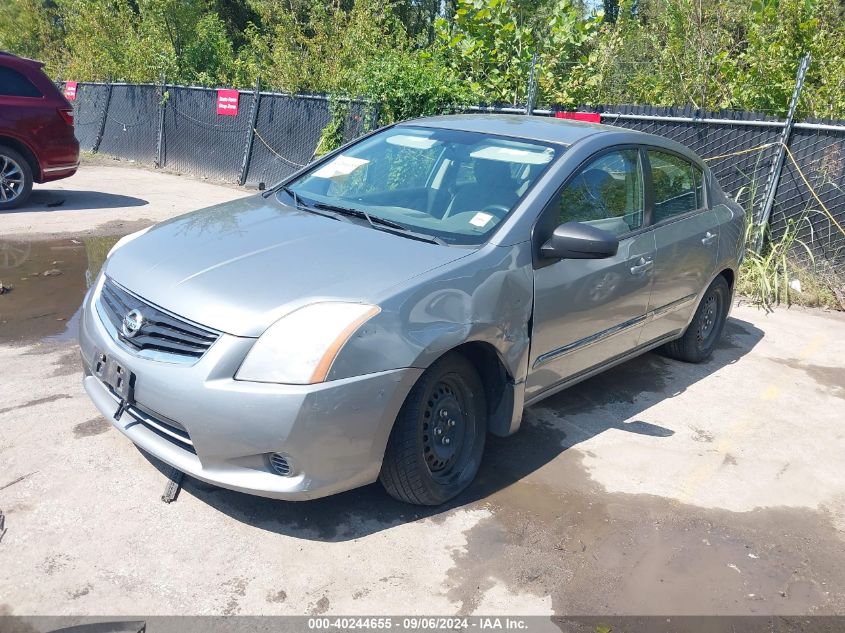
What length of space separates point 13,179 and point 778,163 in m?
9.27

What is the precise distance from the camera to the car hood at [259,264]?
3111 millimetres

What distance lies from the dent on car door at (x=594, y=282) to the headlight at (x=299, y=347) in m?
1.20

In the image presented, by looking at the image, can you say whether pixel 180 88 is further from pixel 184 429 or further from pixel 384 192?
pixel 184 429

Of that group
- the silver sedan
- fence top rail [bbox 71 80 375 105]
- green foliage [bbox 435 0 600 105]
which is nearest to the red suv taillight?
fence top rail [bbox 71 80 375 105]

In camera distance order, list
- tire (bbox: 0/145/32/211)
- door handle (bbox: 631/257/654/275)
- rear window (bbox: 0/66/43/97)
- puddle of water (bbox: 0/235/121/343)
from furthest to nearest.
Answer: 1. tire (bbox: 0/145/32/211)
2. rear window (bbox: 0/66/43/97)
3. puddle of water (bbox: 0/235/121/343)
4. door handle (bbox: 631/257/654/275)

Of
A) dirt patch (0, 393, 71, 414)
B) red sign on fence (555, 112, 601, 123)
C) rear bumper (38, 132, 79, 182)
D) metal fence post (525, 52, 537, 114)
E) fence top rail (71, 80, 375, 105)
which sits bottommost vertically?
dirt patch (0, 393, 71, 414)

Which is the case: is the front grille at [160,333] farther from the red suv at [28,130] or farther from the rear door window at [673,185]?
the red suv at [28,130]

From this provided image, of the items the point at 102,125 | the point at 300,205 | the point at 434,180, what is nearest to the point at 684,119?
the point at 434,180

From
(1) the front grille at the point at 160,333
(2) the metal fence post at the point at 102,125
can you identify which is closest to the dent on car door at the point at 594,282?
(1) the front grille at the point at 160,333

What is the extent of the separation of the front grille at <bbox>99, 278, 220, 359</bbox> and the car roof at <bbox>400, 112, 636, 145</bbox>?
2.20 m

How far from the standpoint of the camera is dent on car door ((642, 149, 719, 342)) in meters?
4.83

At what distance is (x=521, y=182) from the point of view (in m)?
4.02

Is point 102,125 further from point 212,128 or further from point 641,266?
point 641,266

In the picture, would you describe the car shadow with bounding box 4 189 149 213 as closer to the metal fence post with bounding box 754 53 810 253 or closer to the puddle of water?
the puddle of water
